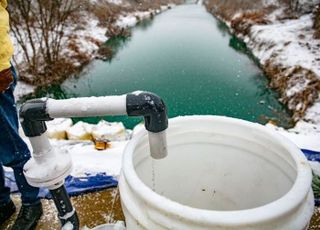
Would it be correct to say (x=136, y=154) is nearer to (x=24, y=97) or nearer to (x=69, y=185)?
(x=69, y=185)

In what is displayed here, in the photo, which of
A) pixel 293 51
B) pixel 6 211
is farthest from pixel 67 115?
pixel 293 51

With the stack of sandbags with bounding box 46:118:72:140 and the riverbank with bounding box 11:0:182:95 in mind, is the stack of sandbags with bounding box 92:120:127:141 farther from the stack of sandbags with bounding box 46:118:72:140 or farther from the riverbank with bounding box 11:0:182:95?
the riverbank with bounding box 11:0:182:95

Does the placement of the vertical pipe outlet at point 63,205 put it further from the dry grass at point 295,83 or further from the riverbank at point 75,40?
the riverbank at point 75,40

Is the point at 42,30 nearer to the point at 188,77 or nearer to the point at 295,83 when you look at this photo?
the point at 188,77

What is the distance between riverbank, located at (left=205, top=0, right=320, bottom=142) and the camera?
6.44 meters

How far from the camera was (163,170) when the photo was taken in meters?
1.41

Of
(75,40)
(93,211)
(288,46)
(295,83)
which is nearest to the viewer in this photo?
(93,211)

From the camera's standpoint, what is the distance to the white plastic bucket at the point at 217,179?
2.60ft

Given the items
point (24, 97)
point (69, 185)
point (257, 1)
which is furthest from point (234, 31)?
point (69, 185)

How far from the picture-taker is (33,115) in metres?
1.09

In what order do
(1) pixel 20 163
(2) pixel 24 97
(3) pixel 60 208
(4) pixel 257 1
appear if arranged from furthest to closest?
(4) pixel 257 1
(2) pixel 24 97
(1) pixel 20 163
(3) pixel 60 208

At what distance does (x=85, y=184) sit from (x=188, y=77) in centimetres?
645

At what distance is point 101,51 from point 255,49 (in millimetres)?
5231

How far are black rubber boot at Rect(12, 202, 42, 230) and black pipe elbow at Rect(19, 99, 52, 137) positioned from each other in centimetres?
90
